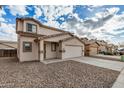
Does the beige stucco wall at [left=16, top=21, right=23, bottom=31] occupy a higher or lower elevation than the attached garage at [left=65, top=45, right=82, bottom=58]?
higher

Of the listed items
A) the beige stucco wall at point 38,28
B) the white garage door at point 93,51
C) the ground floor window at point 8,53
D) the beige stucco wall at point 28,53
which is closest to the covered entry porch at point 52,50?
the beige stucco wall at point 28,53

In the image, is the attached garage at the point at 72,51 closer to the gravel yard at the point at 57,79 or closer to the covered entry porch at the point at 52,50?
the covered entry porch at the point at 52,50

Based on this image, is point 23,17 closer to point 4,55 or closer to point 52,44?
point 52,44

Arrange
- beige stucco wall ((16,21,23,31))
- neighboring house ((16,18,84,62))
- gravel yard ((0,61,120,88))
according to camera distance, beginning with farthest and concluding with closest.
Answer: beige stucco wall ((16,21,23,31))
neighboring house ((16,18,84,62))
gravel yard ((0,61,120,88))

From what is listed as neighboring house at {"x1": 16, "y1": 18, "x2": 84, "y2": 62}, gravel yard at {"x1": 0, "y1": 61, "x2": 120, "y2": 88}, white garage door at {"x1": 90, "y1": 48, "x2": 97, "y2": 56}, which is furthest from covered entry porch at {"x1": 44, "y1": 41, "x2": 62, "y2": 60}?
white garage door at {"x1": 90, "y1": 48, "x2": 97, "y2": 56}

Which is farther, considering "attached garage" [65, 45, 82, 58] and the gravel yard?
"attached garage" [65, 45, 82, 58]

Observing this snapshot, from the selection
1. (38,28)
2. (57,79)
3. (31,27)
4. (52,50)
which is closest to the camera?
(57,79)

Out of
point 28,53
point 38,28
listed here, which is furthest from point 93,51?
point 28,53

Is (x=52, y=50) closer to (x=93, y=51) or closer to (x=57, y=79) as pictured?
(x=57, y=79)

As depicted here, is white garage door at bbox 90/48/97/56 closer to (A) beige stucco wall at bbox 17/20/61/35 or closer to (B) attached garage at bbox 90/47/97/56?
(B) attached garage at bbox 90/47/97/56

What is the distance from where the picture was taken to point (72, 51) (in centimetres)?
1384

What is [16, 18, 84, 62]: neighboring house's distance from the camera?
1016cm
